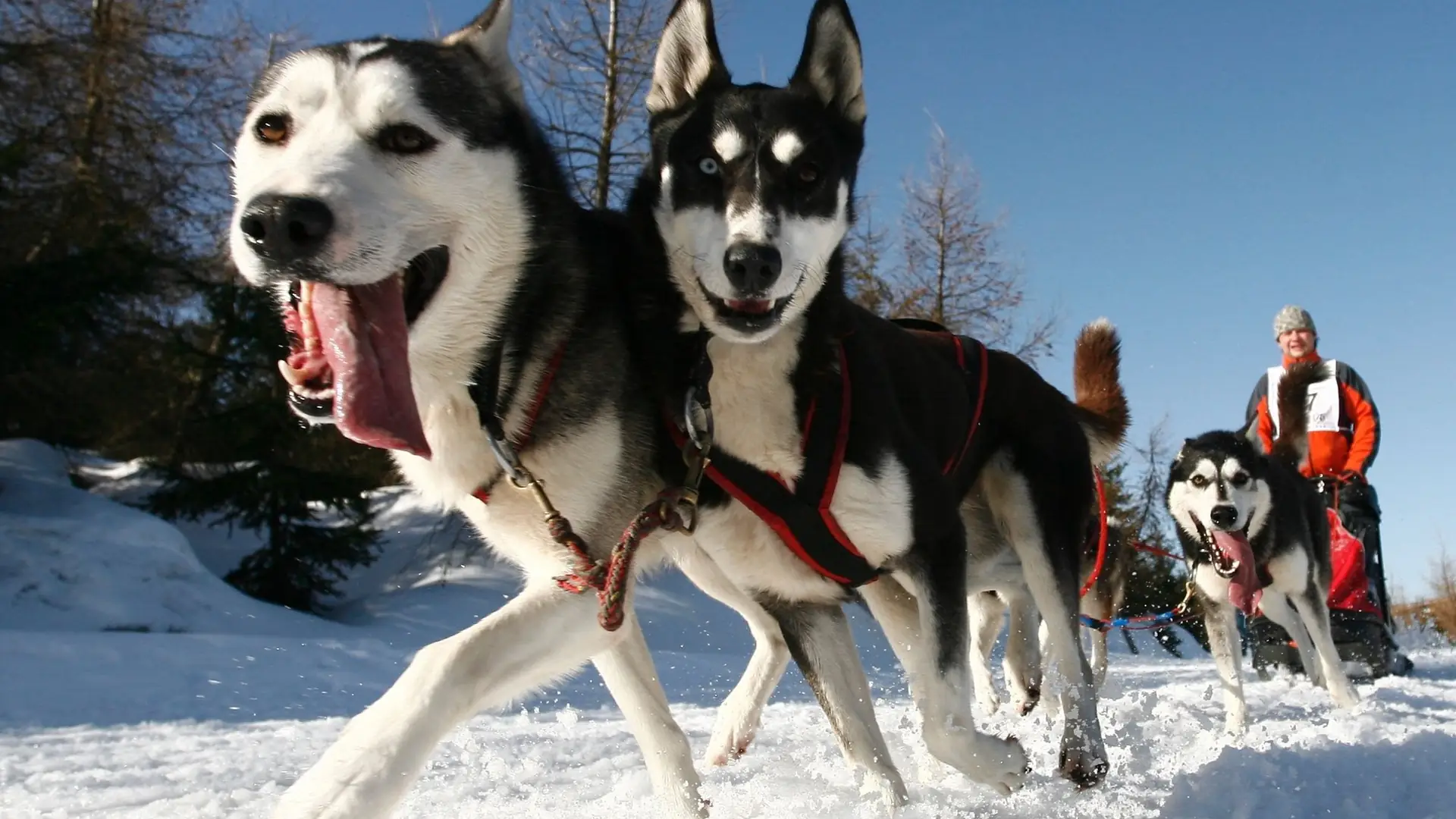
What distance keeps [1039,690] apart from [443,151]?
11.2 ft

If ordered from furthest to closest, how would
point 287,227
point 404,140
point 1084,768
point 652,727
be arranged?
1. point 1084,768
2. point 652,727
3. point 404,140
4. point 287,227

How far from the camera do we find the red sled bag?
24.6 ft

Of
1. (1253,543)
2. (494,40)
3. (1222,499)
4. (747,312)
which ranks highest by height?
(494,40)

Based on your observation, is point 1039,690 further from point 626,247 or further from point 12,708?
point 12,708

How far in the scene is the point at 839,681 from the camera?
2998 millimetres

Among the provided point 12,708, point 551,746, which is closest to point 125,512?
point 12,708

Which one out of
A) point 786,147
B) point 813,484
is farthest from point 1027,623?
point 786,147

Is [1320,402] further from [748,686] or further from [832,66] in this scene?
[832,66]

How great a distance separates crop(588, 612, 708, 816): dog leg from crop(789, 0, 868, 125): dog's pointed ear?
5.02 feet

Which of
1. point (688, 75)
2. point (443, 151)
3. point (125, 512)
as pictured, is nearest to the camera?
point (443, 151)

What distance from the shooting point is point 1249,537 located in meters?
6.65

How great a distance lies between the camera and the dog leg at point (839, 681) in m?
2.96

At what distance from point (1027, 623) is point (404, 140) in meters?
3.45

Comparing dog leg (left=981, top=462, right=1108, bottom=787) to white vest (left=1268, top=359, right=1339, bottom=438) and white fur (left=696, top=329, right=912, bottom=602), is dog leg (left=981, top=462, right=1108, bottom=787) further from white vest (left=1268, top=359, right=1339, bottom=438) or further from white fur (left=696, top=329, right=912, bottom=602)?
white vest (left=1268, top=359, right=1339, bottom=438)
